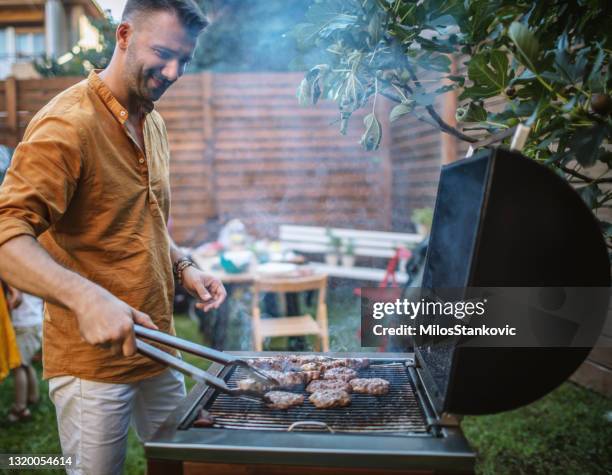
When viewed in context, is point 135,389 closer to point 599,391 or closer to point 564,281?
point 564,281

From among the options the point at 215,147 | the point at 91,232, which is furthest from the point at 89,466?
the point at 215,147

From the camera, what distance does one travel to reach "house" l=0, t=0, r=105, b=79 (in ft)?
41.2

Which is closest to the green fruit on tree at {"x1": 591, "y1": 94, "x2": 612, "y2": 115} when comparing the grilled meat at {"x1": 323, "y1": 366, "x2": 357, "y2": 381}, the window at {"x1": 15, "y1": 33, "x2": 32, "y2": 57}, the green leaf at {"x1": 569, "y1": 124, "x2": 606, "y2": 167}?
the green leaf at {"x1": 569, "y1": 124, "x2": 606, "y2": 167}

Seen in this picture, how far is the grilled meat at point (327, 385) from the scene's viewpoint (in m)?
1.84

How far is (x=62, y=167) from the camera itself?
1.63 m

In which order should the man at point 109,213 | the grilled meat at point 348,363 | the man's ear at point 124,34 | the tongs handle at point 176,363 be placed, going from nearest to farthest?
the tongs handle at point 176,363 → the man at point 109,213 → the man's ear at point 124,34 → the grilled meat at point 348,363

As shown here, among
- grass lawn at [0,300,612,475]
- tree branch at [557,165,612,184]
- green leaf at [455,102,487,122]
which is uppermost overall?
green leaf at [455,102,487,122]

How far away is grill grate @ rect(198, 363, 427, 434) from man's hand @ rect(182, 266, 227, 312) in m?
0.57

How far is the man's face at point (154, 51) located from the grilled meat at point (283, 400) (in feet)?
4.20

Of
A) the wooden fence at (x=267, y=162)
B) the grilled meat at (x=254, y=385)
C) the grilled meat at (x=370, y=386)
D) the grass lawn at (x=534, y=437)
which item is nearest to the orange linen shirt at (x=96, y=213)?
the grilled meat at (x=254, y=385)

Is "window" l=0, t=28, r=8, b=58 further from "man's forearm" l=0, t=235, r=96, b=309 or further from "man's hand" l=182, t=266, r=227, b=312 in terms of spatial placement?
"man's forearm" l=0, t=235, r=96, b=309

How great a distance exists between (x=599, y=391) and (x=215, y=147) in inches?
280

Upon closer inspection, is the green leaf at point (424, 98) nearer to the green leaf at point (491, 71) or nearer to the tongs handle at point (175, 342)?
the green leaf at point (491, 71)

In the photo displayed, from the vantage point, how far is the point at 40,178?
156 centimetres
